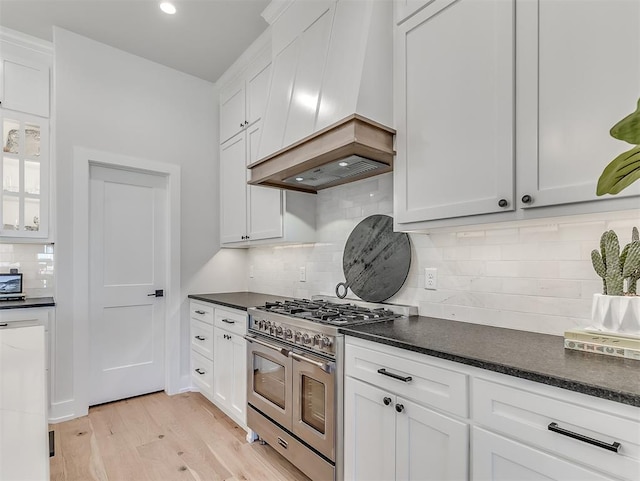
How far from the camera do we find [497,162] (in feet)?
4.71

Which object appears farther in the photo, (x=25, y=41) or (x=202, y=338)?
(x=202, y=338)

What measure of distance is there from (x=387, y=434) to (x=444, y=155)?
4.21ft

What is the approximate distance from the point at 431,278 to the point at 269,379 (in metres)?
1.20

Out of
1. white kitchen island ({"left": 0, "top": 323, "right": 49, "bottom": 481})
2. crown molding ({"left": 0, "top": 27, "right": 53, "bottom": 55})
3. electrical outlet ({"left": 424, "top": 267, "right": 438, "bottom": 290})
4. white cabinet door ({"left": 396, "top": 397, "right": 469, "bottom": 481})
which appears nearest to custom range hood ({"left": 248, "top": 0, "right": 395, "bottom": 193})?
electrical outlet ({"left": 424, "top": 267, "right": 438, "bottom": 290})

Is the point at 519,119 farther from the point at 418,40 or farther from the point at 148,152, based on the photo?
the point at 148,152

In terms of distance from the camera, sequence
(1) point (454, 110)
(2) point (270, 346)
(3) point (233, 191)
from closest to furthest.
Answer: (1) point (454, 110) → (2) point (270, 346) → (3) point (233, 191)

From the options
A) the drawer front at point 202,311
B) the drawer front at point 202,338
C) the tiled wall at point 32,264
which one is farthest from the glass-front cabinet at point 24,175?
the drawer front at point 202,338

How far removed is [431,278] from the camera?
2.05 m

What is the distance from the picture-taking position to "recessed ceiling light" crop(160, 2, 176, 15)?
8.40 feet

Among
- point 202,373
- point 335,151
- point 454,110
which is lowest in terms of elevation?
point 202,373

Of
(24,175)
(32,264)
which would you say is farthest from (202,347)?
(24,175)

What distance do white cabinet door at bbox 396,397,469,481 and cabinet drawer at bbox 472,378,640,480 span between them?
14 cm

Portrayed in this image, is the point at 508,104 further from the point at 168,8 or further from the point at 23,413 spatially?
the point at 168,8

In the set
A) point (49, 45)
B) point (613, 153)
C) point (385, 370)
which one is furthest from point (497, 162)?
point (49, 45)
